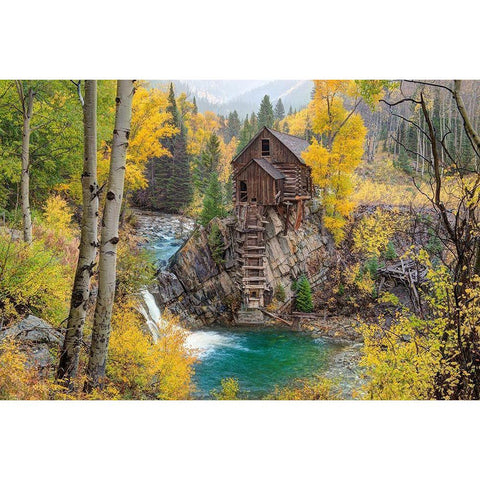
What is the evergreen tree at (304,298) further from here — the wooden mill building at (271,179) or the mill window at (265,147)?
the mill window at (265,147)

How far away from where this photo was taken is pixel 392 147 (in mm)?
5145

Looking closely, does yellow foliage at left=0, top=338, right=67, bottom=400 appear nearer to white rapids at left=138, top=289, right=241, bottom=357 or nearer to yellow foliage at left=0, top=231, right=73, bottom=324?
yellow foliage at left=0, top=231, right=73, bottom=324

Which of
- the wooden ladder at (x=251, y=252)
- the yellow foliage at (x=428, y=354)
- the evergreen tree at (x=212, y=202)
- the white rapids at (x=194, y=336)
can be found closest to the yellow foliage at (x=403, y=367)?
the yellow foliage at (x=428, y=354)

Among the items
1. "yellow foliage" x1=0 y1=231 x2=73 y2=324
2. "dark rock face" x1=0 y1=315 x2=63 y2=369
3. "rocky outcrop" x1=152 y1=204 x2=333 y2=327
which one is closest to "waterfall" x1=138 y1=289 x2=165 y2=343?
"rocky outcrop" x1=152 y1=204 x2=333 y2=327

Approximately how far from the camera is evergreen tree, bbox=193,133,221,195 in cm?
634

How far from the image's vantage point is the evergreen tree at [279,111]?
5.11m

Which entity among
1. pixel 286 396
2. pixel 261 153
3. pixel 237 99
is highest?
pixel 237 99

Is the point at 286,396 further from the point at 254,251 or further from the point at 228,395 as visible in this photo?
the point at 254,251

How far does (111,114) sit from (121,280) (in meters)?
2.20

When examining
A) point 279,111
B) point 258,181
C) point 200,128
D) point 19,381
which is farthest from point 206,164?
point 19,381

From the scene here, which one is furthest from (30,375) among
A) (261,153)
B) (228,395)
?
(261,153)

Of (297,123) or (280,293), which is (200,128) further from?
(280,293)

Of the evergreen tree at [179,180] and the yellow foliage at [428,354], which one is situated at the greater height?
the evergreen tree at [179,180]

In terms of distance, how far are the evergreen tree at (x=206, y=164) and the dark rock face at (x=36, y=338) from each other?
383cm
